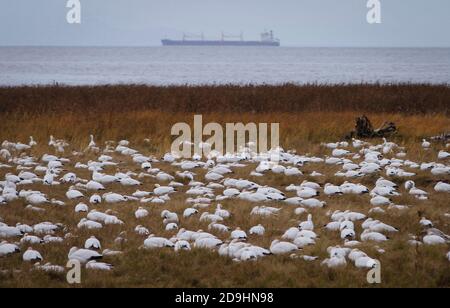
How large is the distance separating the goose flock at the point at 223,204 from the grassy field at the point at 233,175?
7cm

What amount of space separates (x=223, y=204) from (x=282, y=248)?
9.83 feet

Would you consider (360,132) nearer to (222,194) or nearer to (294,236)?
(222,194)

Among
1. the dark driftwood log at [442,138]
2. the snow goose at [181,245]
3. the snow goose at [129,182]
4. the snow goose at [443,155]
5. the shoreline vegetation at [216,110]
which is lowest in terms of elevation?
the snow goose at [129,182]

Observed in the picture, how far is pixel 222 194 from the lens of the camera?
1208 centimetres

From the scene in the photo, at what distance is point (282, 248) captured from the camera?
8.22 metres

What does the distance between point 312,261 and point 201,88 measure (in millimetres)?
25893

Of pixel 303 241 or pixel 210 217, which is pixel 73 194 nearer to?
pixel 210 217

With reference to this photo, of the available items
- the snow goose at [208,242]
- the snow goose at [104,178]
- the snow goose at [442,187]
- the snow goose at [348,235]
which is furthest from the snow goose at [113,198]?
the snow goose at [442,187]

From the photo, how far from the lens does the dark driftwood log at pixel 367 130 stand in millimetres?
19875

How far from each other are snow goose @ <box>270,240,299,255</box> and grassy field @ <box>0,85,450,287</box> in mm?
216

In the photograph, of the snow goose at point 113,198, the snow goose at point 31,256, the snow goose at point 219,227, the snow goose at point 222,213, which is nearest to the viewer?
the snow goose at point 31,256

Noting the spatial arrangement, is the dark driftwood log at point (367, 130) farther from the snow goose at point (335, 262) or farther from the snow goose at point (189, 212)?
the snow goose at point (335, 262)
